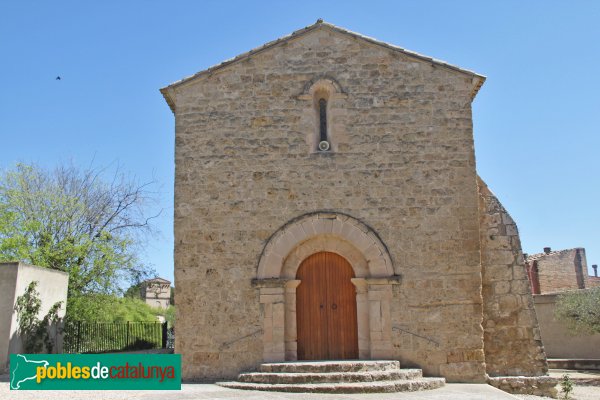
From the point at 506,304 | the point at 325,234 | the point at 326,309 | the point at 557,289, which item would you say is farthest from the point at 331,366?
the point at 557,289

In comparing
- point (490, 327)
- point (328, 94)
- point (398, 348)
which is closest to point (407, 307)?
point (398, 348)

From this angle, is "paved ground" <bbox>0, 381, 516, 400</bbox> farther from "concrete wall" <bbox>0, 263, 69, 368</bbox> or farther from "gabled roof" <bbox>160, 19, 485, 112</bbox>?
"gabled roof" <bbox>160, 19, 485, 112</bbox>

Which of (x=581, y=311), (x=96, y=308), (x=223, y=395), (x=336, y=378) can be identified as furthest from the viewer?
(x=581, y=311)

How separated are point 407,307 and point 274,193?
323cm

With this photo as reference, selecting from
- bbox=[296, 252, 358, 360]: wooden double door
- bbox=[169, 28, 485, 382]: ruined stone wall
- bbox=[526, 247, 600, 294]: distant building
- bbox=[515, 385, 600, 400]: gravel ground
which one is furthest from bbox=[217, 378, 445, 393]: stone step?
bbox=[526, 247, 600, 294]: distant building

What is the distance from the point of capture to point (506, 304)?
39.4 feet

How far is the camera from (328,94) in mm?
12391

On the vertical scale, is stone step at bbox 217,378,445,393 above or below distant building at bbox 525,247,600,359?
below

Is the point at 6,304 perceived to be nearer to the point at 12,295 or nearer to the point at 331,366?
the point at 12,295

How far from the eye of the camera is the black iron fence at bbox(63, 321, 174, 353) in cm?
1639

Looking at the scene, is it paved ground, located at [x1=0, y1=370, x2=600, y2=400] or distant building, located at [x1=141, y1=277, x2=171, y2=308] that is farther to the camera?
distant building, located at [x1=141, y1=277, x2=171, y2=308]

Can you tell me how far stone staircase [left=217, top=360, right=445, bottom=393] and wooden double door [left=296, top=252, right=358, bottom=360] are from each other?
0.74 m
